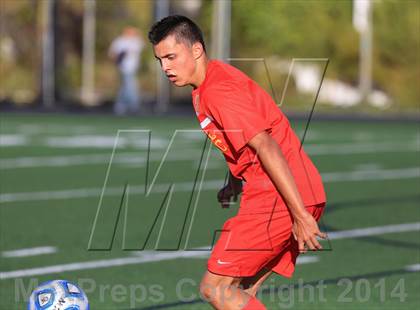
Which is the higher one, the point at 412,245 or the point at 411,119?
the point at 412,245

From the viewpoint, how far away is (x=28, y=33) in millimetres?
43344

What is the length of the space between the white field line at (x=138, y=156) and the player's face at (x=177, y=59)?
38.1 feet

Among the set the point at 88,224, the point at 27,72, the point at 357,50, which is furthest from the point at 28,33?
the point at 88,224

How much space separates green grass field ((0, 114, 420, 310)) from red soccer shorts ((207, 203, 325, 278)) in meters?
2.28

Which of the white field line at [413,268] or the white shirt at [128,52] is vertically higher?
the white field line at [413,268]

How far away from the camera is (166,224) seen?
1195 centimetres

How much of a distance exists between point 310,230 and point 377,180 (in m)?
11.3

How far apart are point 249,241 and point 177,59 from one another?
0.98m

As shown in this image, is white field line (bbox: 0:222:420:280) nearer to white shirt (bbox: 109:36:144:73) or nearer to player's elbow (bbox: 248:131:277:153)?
player's elbow (bbox: 248:131:277:153)

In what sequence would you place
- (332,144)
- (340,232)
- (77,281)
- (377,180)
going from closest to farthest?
(77,281) → (340,232) → (377,180) → (332,144)

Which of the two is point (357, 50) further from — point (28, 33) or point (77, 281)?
point (77, 281)

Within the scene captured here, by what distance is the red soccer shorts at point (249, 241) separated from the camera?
18.7ft

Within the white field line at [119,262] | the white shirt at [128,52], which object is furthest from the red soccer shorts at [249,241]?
the white shirt at [128,52]

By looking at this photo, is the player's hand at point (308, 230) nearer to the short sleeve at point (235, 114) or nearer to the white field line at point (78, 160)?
the short sleeve at point (235, 114)
